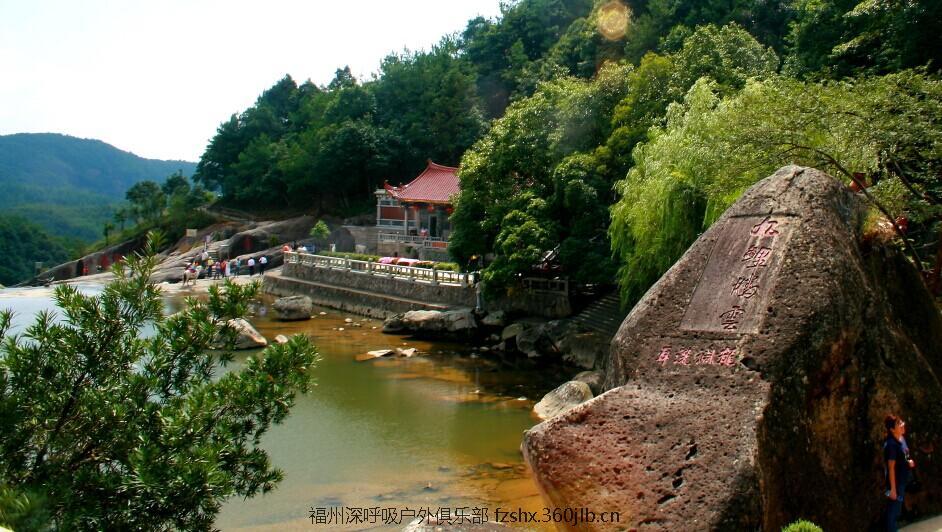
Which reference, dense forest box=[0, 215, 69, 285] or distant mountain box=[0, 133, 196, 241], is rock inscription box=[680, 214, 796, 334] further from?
distant mountain box=[0, 133, 196, 241]

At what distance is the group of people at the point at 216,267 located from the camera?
38.3m

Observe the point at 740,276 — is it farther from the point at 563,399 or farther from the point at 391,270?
the point at 391,270

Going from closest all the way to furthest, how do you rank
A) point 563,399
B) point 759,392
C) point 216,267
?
point 759,392
point 563,399
point 216,267

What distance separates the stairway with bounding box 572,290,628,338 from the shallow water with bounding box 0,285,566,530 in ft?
6.94

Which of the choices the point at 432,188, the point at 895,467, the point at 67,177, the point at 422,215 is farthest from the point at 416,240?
the point at 67,177

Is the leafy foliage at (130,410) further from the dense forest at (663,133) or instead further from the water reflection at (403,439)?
the dense forest at (663,133)

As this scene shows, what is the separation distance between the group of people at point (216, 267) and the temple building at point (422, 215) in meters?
7.25

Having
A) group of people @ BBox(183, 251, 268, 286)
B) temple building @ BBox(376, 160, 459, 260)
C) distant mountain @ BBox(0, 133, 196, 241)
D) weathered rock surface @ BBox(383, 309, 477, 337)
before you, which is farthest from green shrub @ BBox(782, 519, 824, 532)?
distant mountain @ BBox(0, 133, 196, 241)

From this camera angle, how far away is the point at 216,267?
3897 cm

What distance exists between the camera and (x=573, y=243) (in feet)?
64.3

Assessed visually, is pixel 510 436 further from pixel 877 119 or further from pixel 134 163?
pixel 134 163

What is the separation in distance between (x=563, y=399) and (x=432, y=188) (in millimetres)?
25783

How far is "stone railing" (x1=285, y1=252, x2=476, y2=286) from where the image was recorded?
A: 26656 millimetres

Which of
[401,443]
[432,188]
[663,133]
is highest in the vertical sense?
[432,188]
